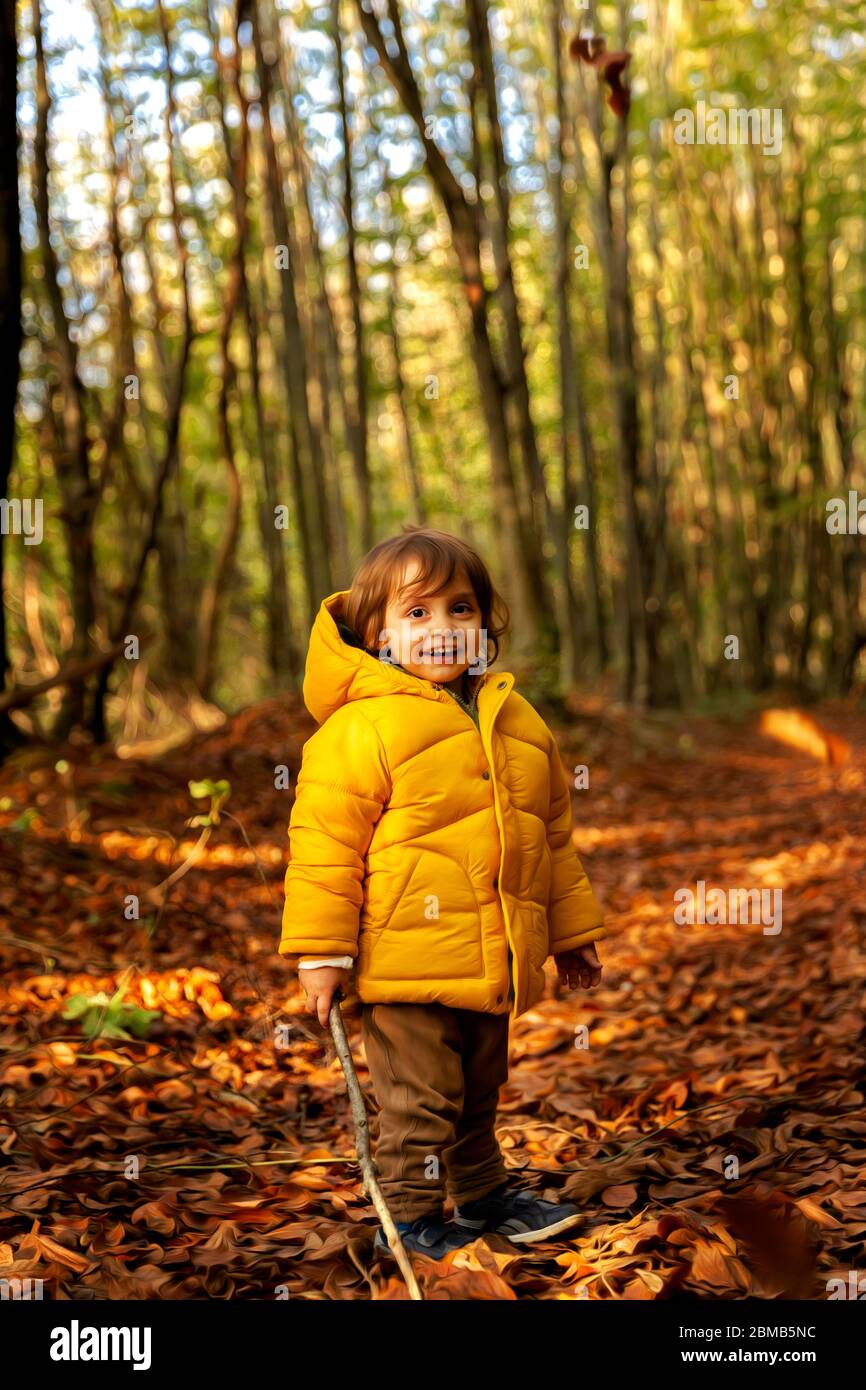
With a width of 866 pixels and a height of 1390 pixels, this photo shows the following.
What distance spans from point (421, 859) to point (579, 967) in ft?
1.90

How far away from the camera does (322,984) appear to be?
102 inches

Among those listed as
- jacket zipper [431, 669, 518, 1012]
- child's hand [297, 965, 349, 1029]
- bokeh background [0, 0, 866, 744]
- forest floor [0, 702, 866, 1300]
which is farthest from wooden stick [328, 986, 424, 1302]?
bokeh background [0, 0, 866, 744]

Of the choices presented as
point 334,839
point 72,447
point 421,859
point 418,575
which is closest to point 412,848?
point 421,859

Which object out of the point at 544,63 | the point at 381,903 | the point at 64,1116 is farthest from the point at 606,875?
the point at 544,63

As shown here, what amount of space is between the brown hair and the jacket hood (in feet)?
0.17

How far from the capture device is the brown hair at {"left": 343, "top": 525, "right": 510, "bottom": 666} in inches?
107

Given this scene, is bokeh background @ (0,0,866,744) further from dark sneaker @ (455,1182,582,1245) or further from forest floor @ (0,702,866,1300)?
dark sneaker @ (455,1182,582,1245)

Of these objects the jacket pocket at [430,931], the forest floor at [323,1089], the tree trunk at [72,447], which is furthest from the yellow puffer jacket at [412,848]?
the tree trunk at [72,447]

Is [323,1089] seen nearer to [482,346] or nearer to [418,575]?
[418,575]

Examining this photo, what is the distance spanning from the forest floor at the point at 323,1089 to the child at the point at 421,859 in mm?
310

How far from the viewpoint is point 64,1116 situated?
3.46 m

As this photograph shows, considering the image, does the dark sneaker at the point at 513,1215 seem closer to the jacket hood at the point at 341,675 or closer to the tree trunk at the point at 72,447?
the jacket hood at the point at 341,675
